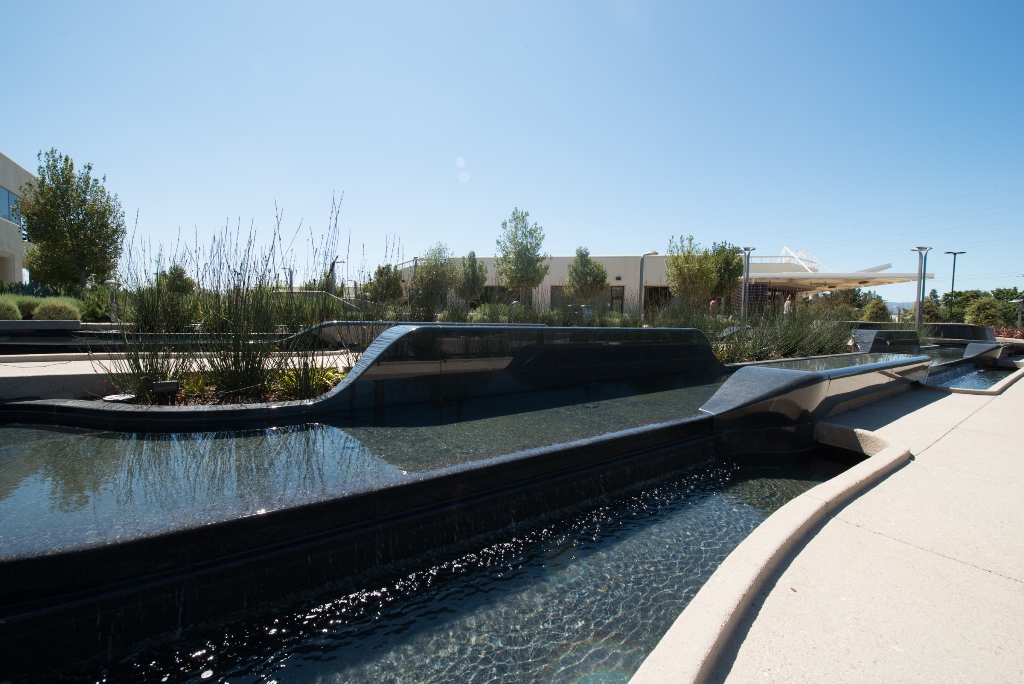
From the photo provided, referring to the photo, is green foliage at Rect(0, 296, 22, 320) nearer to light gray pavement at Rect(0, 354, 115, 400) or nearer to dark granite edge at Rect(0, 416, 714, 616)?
light gray pavement at Rect(0, 354, 115, 400)

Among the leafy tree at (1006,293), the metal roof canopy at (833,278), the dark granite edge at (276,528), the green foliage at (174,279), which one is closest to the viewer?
the dark granite edge at (276,528)

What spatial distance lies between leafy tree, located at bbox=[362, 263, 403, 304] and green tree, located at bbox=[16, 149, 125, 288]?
13.9 m

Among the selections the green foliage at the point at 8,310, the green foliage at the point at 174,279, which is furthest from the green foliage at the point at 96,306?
the green foliage at the point at 174,279

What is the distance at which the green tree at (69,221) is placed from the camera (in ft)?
52.0

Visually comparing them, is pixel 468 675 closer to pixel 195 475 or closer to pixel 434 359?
pixel 195 475

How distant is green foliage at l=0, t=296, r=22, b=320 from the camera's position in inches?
380

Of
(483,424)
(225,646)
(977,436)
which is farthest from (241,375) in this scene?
(977,436)

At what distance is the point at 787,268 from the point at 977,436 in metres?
34.3

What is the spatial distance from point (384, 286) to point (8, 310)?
833cm

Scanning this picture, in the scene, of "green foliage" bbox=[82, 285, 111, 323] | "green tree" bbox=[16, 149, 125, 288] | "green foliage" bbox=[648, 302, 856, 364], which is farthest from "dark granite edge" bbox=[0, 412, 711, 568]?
"green tree" bbox=[16, 149, 125, 288]

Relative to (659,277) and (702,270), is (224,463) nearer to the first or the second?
(702,270)

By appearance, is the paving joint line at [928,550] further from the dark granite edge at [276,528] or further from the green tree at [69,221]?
the green tree at [69,221]

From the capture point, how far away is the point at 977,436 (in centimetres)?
455

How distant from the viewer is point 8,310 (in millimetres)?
9758
